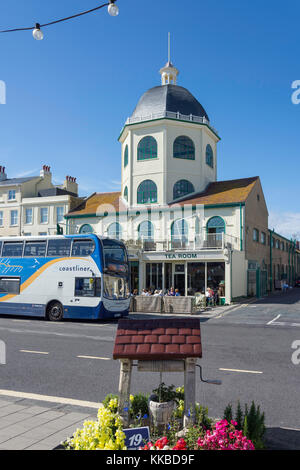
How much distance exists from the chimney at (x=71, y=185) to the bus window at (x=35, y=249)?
2808 cm

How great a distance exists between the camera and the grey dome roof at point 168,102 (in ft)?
113

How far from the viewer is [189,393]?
13.9ft

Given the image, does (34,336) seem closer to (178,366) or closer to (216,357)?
(216,357)

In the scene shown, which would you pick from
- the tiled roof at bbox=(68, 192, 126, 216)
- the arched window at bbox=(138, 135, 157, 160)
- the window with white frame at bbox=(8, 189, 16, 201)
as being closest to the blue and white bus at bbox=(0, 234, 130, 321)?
the tiled roof at bbox=(68, 192, 126, 216)

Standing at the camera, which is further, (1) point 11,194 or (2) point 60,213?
(1) point 11,194

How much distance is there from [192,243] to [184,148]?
914cm

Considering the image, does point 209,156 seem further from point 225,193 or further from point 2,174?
point 2,174

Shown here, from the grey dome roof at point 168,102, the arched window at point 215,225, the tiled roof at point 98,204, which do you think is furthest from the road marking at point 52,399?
the grey dome roof at point 168,102

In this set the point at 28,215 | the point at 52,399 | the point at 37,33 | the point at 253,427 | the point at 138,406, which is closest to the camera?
the point at 253,427

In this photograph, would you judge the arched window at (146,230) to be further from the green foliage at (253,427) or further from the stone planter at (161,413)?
the green foliage at (253,427)

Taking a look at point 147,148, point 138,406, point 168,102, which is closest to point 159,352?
point 138,406

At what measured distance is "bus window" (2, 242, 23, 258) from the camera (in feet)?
66.1

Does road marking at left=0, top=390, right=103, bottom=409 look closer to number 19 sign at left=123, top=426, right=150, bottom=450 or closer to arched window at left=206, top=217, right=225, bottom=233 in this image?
number 19 sign at left=123, top=426, right=150, bottom=450
